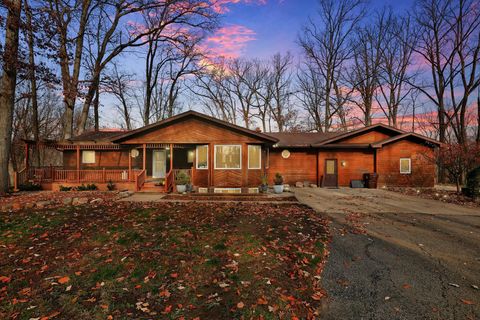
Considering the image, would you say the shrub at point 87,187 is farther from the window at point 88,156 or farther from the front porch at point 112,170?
the window at point 88,156

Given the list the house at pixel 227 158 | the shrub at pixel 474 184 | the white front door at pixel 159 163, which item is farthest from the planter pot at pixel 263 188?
the shrub at pixel 474 184

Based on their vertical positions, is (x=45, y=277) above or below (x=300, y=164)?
below

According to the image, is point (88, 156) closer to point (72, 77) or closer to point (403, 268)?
point (72, 77)

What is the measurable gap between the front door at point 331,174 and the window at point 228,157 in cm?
739

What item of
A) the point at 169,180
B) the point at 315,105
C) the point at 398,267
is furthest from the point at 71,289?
the point at 315,105

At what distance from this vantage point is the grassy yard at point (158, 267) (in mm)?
3152

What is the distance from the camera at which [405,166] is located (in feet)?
54.2

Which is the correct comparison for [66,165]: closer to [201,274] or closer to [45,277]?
[45,277]

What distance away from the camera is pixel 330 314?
3041 millimetres

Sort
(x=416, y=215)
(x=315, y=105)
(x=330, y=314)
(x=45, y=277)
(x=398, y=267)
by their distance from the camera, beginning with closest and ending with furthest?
1. (x=330, y=314)
2. (x=45, y=277)
3. (x=398, y=267)
4. (x=416, y=215)
5. (x=315, y=105)

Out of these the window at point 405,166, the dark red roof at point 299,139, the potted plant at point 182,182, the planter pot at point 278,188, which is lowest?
the planter pot at point 278,188

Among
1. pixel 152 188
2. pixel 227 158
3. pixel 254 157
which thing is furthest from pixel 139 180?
pixel 254 157

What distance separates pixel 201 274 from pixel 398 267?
3657 millimetres

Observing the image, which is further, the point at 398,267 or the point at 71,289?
the point at 398,267
